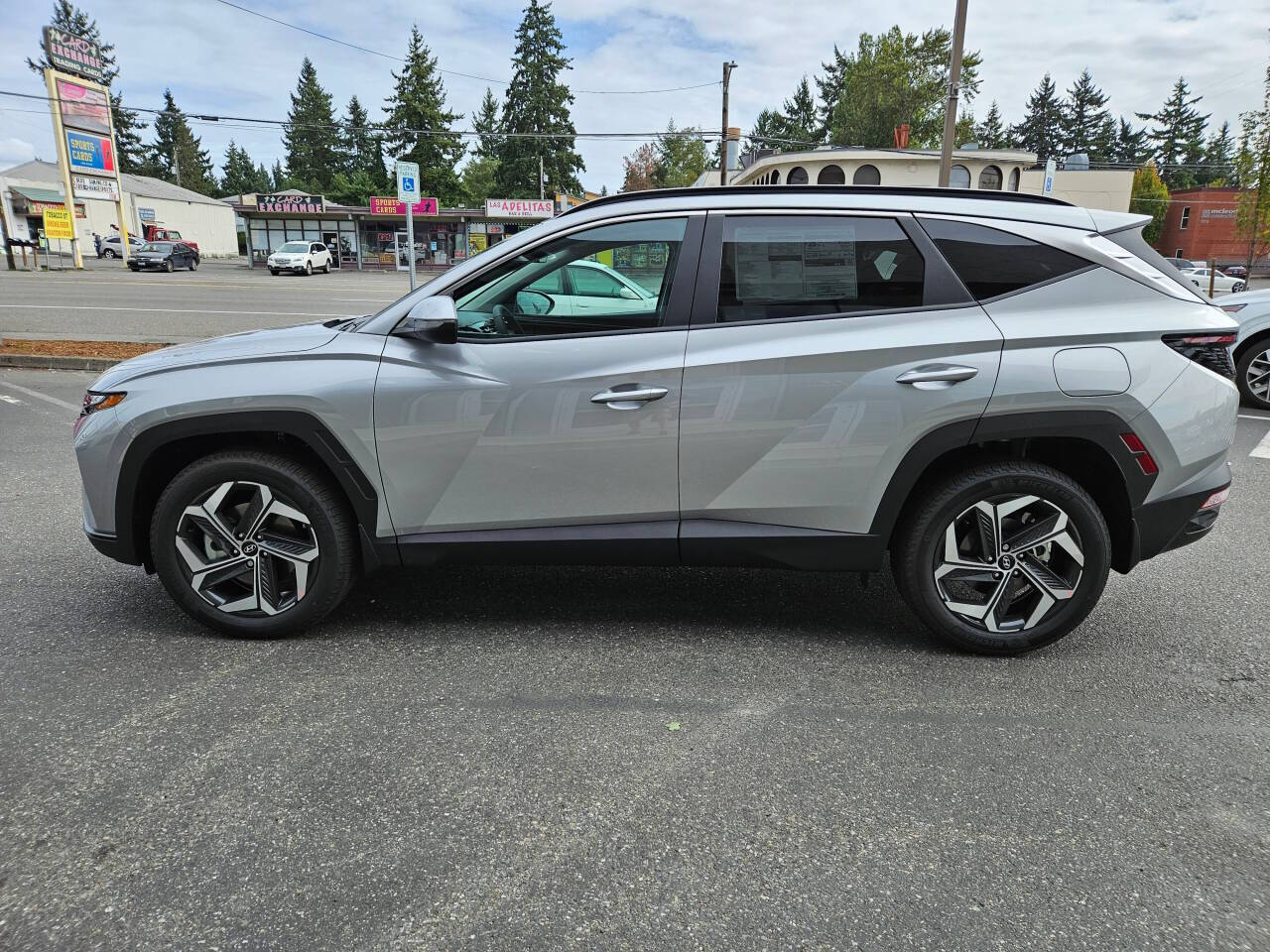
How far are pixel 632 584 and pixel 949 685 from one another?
159cm

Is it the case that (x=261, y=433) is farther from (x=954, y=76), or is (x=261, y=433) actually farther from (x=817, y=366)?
(x=954, y=76)

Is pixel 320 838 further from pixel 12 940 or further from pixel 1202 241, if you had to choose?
pixel 1202 241

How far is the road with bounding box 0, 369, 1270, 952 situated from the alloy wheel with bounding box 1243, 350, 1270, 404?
262 inches

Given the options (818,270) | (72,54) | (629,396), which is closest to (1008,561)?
(818,270)

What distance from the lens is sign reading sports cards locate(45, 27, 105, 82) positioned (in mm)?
39656

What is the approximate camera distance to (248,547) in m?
3.39

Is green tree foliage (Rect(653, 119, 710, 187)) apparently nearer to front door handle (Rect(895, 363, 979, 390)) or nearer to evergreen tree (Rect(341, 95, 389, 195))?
evergreen tree (Rect(341, 95, 389, 195))

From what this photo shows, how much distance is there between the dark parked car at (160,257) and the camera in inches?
1622

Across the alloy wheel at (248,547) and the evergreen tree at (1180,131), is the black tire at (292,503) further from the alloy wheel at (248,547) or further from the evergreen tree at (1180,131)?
the evergreen tree at (1180,131)

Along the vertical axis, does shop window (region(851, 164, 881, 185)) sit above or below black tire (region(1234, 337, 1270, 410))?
above

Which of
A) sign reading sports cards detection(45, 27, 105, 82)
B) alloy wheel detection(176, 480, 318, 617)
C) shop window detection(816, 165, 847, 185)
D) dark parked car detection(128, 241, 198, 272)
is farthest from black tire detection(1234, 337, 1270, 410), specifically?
sign reading sports cards detection(45, 27, 105, 82)

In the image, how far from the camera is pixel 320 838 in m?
2.28

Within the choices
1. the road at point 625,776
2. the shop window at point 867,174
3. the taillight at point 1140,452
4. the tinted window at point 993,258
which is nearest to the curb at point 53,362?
the road at point 625,776

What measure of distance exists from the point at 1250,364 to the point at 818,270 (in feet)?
27.4
